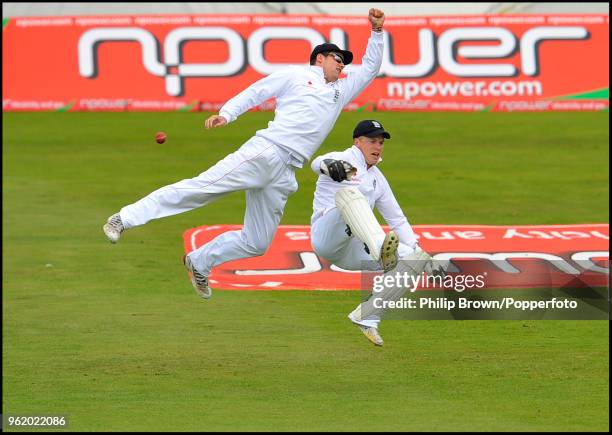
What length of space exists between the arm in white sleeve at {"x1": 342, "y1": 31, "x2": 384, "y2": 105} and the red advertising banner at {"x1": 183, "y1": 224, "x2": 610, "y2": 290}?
3179 millimetres

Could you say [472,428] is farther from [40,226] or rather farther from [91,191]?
[91,191]

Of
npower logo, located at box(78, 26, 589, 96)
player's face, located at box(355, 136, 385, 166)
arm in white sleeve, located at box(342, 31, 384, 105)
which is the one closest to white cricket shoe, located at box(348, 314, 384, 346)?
player's face, located at box(355, 136, 385, 166)

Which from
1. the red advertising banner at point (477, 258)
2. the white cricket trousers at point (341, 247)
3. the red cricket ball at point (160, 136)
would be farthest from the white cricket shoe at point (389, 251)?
the red advertising banner at point (477, 258)

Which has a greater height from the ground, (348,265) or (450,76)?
(450,76)

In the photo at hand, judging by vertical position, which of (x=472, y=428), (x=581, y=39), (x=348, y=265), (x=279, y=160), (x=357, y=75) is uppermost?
(x=581, y=39)

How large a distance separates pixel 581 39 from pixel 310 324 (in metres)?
16.8

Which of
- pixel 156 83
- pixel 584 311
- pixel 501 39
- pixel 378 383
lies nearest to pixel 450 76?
Answer: pixel 501 39

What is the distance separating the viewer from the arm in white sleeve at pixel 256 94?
11.6m

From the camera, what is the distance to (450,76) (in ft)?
93.4

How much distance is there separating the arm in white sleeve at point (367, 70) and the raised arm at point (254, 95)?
0.56 metres

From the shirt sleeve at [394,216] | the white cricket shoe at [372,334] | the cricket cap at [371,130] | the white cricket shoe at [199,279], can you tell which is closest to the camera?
the white cricket shoe at [372,334]

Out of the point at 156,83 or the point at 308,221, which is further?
the point at 156,83

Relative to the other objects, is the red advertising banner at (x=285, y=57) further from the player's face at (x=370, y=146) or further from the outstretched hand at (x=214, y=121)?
the outstretched hand at (x=214, y=121)

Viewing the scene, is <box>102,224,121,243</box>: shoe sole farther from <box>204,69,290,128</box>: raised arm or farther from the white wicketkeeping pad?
the white wicketkeeping pad
